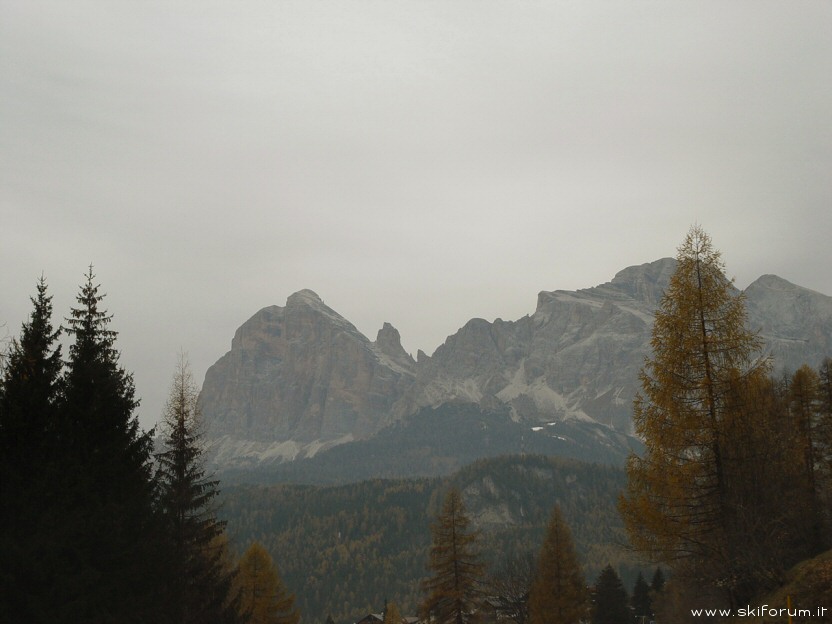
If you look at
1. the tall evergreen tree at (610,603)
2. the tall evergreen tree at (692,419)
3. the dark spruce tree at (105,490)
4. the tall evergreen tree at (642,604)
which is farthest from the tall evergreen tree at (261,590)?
the tall evergreen tree at (642,604)

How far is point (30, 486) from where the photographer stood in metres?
17.0

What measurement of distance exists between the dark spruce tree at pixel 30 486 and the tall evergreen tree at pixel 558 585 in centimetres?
3289

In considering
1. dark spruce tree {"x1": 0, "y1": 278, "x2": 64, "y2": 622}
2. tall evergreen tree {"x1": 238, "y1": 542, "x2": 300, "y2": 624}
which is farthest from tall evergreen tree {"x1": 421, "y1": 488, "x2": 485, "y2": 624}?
dark spruce tree {"x1": 0, "y1": 278, "x2": 64, "y2": 622}

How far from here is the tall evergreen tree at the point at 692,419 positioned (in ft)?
57.4

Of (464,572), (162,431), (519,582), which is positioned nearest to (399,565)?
(519,582)

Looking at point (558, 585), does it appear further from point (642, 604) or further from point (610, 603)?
point (642, 604)

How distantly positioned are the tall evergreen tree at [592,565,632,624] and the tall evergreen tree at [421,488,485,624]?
22795 mm

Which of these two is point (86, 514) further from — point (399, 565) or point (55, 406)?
point (399, 565)

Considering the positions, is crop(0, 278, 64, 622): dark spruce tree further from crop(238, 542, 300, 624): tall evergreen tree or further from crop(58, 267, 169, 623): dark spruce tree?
crop(238, 542, 300, 624): tall evergreen tree

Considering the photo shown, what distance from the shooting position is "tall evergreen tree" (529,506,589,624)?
43062 mm

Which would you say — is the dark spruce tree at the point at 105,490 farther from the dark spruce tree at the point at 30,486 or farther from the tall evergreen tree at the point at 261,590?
the tall evergreen tree at the point at 261,590

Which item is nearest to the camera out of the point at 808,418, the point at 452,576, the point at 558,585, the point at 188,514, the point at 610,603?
the point at 188,514

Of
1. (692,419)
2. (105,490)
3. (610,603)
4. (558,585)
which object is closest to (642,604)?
(610,603)

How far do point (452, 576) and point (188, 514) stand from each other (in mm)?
17735
